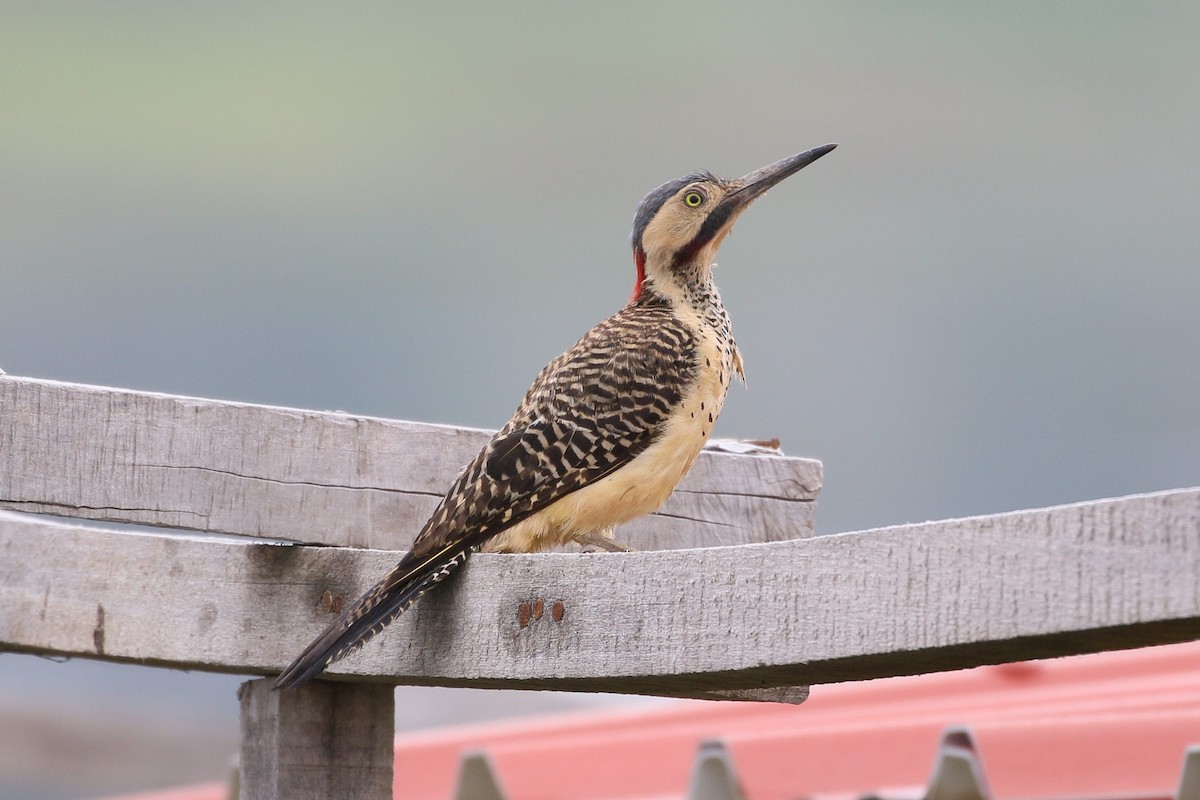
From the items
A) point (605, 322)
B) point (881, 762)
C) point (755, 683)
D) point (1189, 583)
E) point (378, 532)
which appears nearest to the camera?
point (1189, 583)

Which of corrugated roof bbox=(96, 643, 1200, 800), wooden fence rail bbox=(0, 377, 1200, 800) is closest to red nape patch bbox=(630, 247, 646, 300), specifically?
wooden fence rail bbox=(0, 377, 1200, 800)

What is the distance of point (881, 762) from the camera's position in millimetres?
3049

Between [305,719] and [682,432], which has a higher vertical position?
[682,432]

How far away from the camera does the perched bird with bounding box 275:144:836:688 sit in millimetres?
2383

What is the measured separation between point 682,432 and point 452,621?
2.91ft

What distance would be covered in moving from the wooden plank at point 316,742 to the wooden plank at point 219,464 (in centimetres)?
29

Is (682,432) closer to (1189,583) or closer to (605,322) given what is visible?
(605,322)

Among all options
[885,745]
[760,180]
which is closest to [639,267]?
[760,180]

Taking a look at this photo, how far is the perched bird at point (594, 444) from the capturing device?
7.82 feet

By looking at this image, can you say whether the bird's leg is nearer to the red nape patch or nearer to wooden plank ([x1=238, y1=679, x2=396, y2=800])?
wooden plank ([x1=238, y1=679, x2=396, y2=800])

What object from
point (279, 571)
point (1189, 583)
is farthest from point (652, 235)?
point (1189, 583)

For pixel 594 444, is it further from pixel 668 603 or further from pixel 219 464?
pixel 668 603

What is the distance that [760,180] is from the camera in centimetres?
388

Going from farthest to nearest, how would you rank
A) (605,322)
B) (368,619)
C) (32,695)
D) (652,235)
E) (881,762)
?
(32,695) → (652,235) → (605,322) → (881,762) → (368,619)
